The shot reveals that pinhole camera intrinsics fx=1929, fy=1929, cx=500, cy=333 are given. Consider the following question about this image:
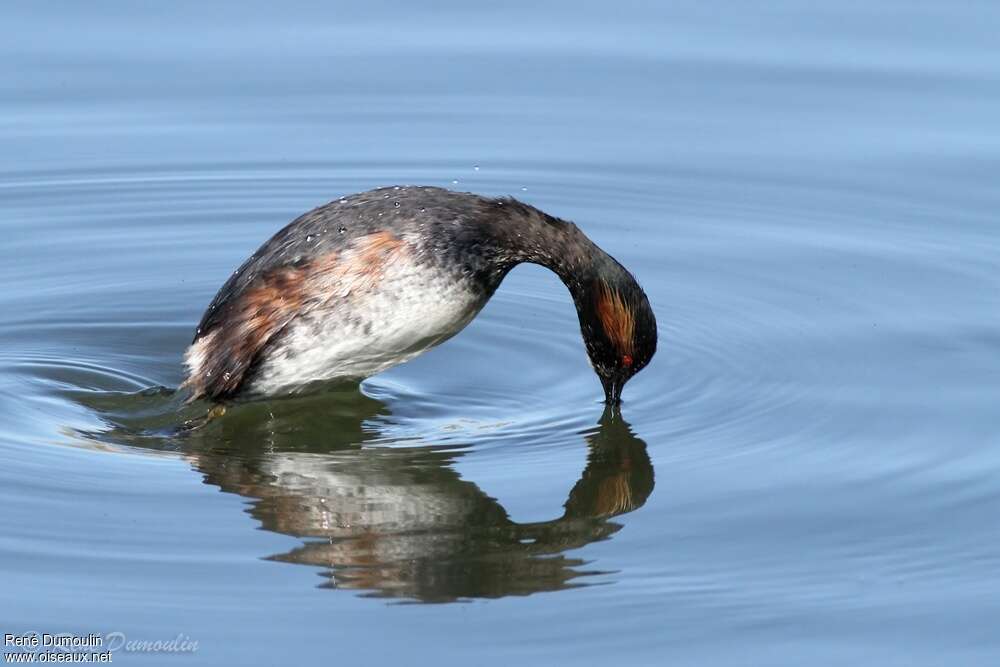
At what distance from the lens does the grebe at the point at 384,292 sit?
9.43 m

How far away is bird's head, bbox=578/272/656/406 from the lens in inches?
384

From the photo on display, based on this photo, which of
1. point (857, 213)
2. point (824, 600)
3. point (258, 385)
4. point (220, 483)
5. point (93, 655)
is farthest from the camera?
point (857, 213)

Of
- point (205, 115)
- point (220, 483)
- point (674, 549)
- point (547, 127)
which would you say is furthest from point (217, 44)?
point (674, 549)

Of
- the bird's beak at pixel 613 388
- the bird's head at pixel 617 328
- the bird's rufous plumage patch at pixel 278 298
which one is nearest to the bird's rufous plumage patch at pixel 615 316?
the bird's head at pixel 617 328

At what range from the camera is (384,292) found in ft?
30.8

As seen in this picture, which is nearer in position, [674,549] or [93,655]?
[93,655]

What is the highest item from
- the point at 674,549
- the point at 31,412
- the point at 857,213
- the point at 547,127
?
the point at 547,127

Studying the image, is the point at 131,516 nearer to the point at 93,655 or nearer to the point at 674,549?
the point at 93,655

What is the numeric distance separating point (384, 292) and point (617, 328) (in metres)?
1.26

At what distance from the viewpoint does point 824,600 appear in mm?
7516

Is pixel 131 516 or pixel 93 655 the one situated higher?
pixel 131 516

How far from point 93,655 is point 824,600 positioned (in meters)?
2.79

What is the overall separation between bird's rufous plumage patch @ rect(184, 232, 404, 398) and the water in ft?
1.19
